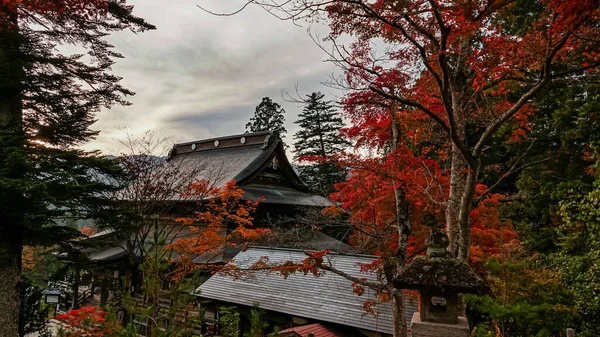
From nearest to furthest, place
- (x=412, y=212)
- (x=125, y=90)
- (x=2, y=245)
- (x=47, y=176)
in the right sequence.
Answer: (x=2, y=245) → (x=47, y=176) → (x=125, y=90) → (x=412, y=212)

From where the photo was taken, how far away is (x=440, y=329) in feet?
12.2

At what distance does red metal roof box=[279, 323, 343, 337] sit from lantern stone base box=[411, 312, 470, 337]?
4477mm

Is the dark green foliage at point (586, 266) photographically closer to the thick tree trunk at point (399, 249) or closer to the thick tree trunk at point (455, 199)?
the thick tree trunk at point (455, 199)

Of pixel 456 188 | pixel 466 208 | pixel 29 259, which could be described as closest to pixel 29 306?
pixel 466 208

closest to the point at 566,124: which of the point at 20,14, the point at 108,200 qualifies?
the point at 108,200

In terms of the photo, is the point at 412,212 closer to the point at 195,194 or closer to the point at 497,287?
the point at 497,287

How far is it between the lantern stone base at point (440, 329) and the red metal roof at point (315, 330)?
4477 mm

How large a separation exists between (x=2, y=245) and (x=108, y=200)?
2.21 metres

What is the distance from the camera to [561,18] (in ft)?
14.8

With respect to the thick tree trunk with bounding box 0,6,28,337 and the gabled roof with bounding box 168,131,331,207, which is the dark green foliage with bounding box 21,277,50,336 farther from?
the gabled roof with bounding box 168,131,331,207

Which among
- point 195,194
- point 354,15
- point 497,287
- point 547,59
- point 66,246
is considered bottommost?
point 497,287

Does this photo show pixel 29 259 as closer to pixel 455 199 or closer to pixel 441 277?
pixel 455 199

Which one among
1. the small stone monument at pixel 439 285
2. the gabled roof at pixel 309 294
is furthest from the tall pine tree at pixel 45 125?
the small stone monument at pixel 439 285

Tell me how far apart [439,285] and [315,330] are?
5565 millimetres
